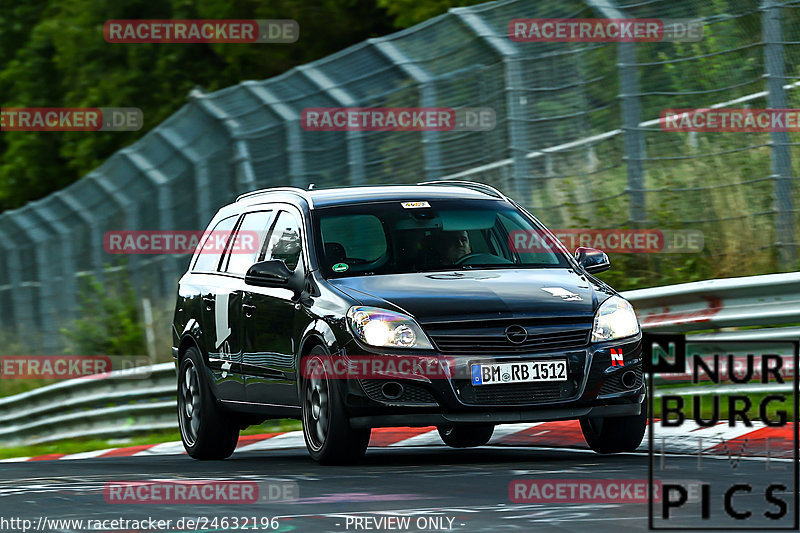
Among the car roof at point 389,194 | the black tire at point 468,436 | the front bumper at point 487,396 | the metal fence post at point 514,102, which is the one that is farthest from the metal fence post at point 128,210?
the front bumper at point 487,396

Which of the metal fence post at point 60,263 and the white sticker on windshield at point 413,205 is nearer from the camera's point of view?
the white sticker on windshield at point 413,205

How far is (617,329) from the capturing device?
404 inches

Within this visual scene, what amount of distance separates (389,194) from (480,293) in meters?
1.72

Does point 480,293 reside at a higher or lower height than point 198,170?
lower

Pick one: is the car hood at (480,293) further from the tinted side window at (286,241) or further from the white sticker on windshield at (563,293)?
the tinted side window at (286,241)

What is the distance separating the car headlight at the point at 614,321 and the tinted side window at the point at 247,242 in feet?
9.05

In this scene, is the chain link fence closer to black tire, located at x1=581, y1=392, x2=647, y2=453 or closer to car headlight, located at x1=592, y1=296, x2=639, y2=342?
black tire, located at x1=581, y1=392, x2=647, y2=453

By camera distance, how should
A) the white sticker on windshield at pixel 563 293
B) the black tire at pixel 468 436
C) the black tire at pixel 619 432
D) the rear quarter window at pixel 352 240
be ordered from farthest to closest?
Answer: the black tire at pixel 468 436 → the rear quarter window at pixel 352 240 → the black tire at pixel 619 432 → the white sticker on windshield at pixel 563 293

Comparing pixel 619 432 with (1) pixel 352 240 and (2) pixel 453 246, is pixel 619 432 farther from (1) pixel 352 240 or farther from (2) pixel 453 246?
(1) pixel 352 240

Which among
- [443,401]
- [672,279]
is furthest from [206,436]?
[672,279]

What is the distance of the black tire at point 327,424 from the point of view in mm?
10102

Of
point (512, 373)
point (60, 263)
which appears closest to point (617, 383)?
point (512, 373)

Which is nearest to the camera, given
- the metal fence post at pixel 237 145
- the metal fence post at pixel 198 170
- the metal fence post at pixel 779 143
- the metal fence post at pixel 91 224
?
the metal fence post at pixel 779 143

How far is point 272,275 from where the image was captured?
429 inches
